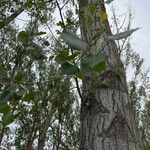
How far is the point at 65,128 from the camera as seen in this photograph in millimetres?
12219

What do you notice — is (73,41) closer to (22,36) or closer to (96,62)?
(96,62)

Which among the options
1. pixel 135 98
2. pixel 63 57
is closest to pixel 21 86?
pixel 63 57

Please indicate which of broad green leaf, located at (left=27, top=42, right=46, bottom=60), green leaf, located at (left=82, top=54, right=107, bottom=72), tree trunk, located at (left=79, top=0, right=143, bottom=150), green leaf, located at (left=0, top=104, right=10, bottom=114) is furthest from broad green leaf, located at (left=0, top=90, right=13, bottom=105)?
tree trunk, located at (left=79, top=0, right=143, bottom=150)

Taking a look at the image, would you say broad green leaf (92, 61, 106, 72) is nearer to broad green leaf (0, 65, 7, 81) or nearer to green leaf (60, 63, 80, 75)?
green leaf (60, 63, 80, 75)

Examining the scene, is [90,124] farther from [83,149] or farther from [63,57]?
[63,57]

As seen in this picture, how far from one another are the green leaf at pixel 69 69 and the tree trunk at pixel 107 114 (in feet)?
1.57

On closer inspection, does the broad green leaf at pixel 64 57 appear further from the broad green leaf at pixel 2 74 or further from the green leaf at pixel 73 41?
the broad green leaf at pixel 2 74

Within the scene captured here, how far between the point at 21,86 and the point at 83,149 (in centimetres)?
48

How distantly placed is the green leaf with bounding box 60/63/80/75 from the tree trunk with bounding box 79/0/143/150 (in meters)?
0.48

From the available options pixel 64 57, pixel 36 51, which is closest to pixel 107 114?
pixel 36 51

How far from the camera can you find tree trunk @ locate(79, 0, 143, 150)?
1296mm

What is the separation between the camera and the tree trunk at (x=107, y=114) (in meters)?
1.30

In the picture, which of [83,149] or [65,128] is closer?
[83,149]

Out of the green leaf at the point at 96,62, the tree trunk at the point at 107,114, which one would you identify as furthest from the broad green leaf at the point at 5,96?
the tree trunk at the point at 107,114
